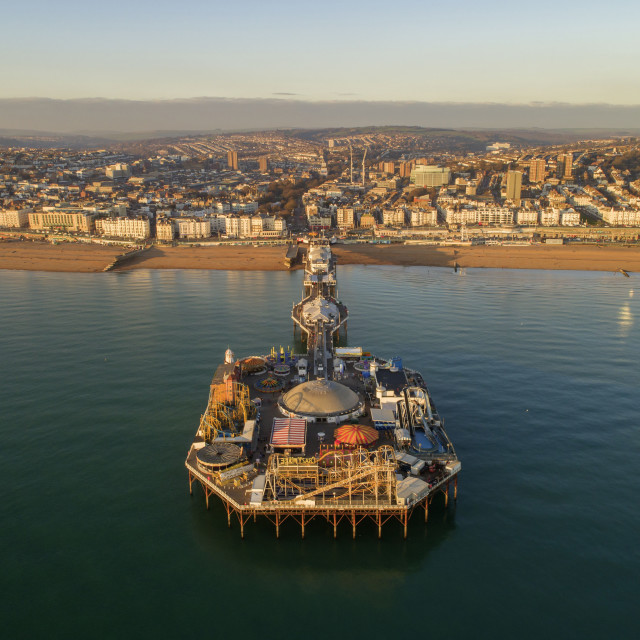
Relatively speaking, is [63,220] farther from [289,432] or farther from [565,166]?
[565,166]

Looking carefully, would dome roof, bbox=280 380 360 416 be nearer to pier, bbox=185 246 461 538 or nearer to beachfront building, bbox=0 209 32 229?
pier, bbox=185 246 461 538

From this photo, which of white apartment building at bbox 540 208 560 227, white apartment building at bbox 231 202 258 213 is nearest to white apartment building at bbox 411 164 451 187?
white apartment building at bbox 540 208 560 227

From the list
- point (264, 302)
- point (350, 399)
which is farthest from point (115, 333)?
point (350, 399)

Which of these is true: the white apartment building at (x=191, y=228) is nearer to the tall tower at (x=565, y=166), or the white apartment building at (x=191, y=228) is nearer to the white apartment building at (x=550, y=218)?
the white apartment building at (x=550, y=218)

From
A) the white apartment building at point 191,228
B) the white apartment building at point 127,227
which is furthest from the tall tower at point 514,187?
the white apartment building at point 127,227

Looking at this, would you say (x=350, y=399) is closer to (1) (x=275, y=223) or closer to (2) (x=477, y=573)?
(2) (x=477, y=573)

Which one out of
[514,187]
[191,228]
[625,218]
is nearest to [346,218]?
[191,228]
